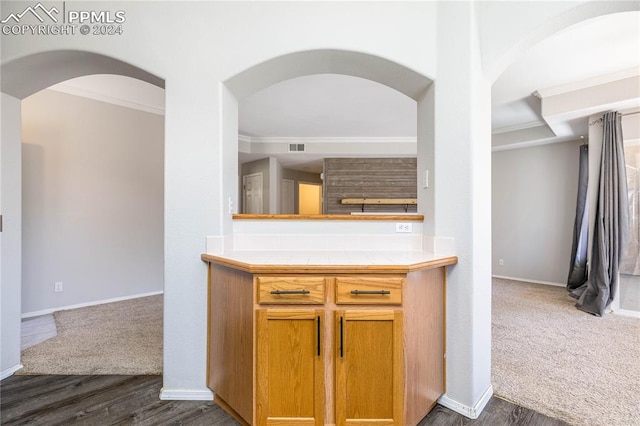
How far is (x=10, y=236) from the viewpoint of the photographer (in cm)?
218

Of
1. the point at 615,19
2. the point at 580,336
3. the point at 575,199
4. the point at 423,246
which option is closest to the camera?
the point at 423,246

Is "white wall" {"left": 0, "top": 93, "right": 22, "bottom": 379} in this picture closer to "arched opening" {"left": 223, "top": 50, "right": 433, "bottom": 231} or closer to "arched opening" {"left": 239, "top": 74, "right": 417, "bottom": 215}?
"arched opening" {"left": 223, "top": 50, "right": 433, "bottom": 231}

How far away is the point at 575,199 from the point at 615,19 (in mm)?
3205

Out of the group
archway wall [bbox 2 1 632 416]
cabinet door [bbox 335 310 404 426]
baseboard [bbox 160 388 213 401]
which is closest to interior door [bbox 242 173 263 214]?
archway wall [bbox 2 1 632 416]

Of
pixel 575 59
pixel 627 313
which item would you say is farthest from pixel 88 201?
pixel 627 313

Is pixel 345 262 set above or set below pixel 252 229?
below

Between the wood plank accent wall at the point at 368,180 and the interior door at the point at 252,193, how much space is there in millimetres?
1770

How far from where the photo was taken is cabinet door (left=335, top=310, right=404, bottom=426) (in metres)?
1.48

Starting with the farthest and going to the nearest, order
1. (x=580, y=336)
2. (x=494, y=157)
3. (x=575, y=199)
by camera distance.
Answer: (x=494, y=157)
(x=575, y=199)
(x=580, y=336)

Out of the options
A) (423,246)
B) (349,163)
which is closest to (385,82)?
(423,246)

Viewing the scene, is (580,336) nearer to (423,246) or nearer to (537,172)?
(423,246)

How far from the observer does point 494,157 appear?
5727 millimetres

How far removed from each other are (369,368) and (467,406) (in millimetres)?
754

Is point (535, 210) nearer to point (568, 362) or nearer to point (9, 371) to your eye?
point (568, 362)
